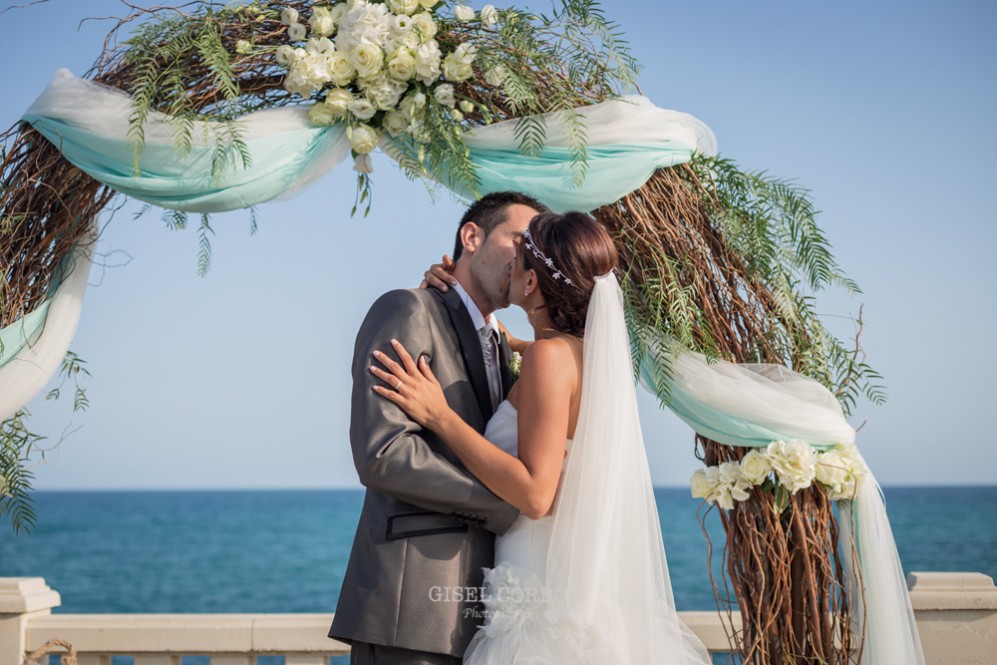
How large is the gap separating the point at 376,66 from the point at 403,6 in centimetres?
25

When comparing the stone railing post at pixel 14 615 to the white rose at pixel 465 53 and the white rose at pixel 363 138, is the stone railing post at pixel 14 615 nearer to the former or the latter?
the white rose at pixel 363 138

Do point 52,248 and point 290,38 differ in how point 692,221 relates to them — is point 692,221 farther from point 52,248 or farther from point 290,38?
point 52,248

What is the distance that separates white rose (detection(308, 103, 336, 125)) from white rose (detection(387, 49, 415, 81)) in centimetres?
25

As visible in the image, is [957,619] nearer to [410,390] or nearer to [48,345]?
[410,390]

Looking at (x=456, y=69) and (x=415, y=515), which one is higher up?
(x=456, y=69)

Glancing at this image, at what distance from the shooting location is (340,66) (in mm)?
3236

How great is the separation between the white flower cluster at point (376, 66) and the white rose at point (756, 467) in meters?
1.57

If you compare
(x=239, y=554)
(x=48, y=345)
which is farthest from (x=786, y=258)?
(x=239, y=554)

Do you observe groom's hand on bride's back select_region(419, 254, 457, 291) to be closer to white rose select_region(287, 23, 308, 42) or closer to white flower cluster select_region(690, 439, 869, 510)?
white rose select_region(287, 23, 308, 42)

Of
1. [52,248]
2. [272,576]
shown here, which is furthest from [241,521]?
[52,248]

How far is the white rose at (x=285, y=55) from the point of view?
3.27m

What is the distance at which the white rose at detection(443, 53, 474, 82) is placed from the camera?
3.25 metres

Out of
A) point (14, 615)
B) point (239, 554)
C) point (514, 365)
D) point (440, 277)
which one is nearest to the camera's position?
point (440, 277)

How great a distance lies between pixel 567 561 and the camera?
2.68m
